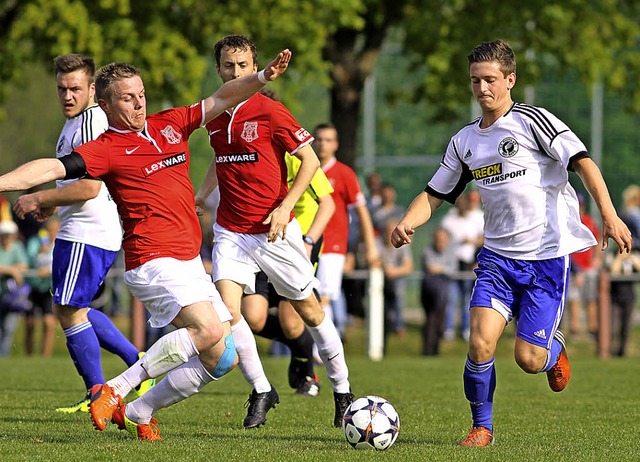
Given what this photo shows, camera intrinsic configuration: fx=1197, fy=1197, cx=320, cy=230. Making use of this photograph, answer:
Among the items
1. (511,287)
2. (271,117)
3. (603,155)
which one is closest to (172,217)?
(271,117)

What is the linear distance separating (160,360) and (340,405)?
172 cm

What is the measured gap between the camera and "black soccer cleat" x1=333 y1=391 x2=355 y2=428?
775cm

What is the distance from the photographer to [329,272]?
1190 cm

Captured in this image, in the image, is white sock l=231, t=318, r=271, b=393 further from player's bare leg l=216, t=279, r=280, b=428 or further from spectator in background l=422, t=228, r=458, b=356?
spectator in background l=422, t=228, r=458, b=356

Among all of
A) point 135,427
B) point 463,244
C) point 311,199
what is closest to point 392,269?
point 463,244

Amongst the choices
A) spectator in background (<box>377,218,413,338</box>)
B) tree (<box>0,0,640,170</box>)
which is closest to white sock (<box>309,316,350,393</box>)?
spectator in background (<box>377,218,413,338</box>)

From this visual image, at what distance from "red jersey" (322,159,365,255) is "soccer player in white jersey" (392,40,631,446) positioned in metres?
4.67

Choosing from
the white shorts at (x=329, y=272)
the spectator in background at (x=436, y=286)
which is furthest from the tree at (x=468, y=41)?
the white shorts at (x=329, y=272)

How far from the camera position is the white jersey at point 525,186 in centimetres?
687

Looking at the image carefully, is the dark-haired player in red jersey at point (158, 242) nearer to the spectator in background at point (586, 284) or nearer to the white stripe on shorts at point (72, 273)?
the white stripe on shorts at point (72, 273)

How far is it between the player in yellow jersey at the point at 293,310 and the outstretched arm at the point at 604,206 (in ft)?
10.1

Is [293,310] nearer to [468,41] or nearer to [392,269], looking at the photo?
[392,269]

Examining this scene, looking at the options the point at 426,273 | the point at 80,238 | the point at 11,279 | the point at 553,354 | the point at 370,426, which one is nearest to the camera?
the point at 370,426

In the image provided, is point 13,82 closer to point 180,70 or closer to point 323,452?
point 180,70
